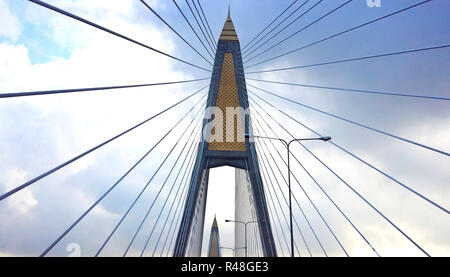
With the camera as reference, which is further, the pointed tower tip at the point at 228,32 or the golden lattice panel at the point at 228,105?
the pointed tower tip at the point at 228,32

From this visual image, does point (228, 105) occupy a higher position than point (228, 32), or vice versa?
point (228, 32)

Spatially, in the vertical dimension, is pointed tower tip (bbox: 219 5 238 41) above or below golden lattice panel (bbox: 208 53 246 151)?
above

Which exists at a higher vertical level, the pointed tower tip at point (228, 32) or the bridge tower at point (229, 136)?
the pointed tower tip at point (228, 32)

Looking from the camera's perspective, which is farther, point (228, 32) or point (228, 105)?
point (228, 32)

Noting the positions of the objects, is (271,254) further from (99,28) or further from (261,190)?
(99,28)

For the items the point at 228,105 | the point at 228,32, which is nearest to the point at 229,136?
the point at 228,105

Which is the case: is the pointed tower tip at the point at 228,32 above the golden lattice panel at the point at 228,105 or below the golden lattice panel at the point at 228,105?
above

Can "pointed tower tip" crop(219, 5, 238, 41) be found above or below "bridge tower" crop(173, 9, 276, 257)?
above

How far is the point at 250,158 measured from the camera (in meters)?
25.2

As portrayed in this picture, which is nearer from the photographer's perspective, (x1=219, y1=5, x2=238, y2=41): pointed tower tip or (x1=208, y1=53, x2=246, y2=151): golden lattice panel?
(x1=208, y1=53, x2=246, y2=151): golden lattice panel

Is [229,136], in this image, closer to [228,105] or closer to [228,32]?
[228,105]
